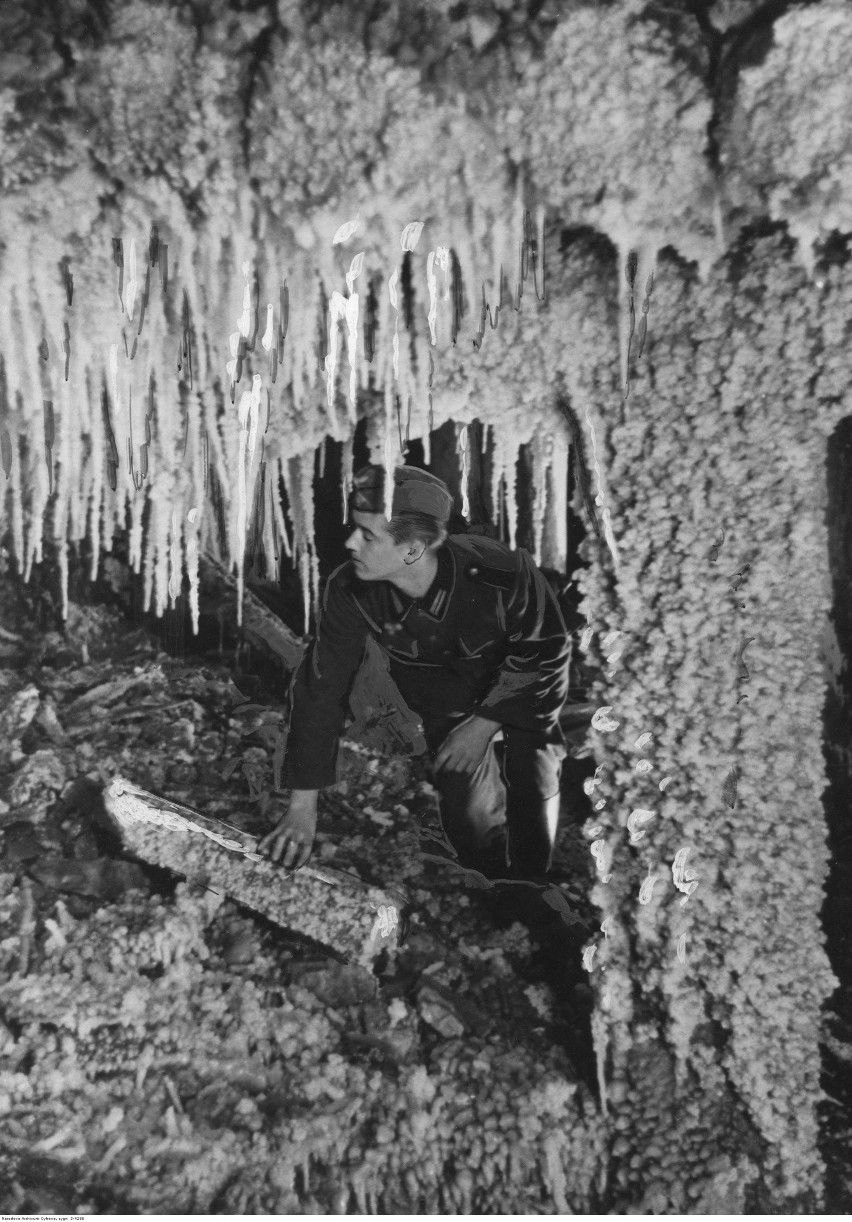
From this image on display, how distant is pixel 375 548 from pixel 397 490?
19cm

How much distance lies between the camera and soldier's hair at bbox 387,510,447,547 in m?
1.94

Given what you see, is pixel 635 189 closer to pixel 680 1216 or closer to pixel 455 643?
→ pixel 455 643

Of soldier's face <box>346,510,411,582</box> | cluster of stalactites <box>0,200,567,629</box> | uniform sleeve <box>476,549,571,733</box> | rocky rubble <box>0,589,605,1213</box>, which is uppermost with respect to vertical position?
cluster of stalactites <box>0,200,567,629</box>

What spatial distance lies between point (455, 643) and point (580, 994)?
1.03 metres

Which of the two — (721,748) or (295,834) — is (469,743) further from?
(721,748)

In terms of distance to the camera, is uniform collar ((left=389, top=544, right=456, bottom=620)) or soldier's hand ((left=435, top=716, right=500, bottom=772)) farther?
soldier's hand ((left=435, top=716, right=500, bottom=772))

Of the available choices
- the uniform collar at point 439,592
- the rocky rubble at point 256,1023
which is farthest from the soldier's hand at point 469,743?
the uniform collar at point 439,592

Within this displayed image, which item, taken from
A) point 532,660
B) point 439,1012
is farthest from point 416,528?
point 439,1012

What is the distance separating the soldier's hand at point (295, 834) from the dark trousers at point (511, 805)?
0.46m

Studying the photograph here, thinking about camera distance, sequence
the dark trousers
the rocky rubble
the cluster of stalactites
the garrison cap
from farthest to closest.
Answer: the dark trousers → the garrison cap → the rocky rubble → the cluster of stalactites

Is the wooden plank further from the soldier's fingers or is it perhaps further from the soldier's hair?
the soldier's hair

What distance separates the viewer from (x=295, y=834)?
212 centimetres

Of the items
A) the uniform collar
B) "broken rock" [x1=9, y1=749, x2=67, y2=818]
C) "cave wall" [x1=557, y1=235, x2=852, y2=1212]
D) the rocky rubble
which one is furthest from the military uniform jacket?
"broken rock" [x1=9, y1=749, x2=67, y2=818]

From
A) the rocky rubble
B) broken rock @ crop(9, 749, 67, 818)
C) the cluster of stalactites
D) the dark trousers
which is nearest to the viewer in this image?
the cluster of stalactites
